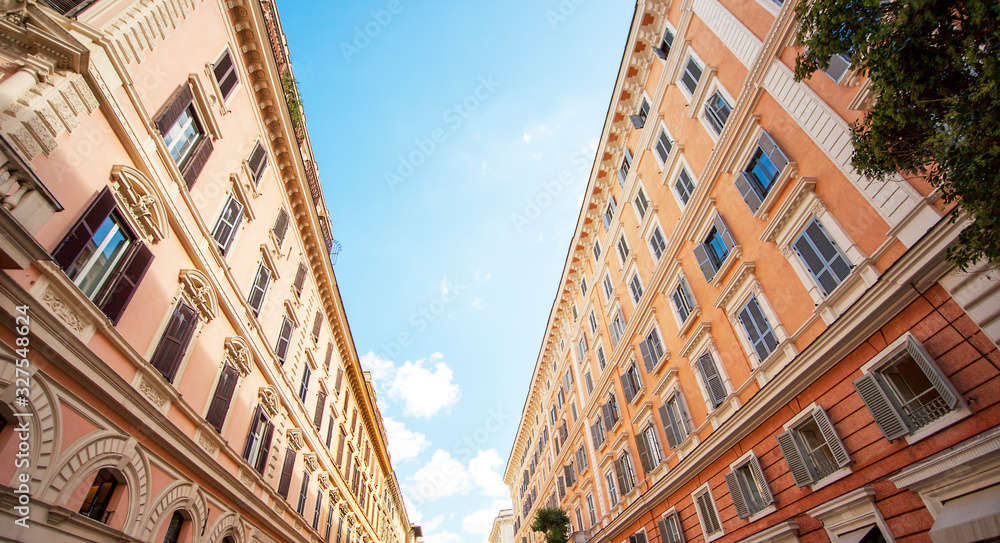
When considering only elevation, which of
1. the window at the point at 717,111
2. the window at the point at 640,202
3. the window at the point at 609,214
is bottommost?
the window at the point at 717,111

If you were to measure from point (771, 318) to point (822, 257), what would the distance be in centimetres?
207

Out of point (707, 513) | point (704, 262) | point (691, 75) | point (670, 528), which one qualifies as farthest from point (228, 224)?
point (670, 528)

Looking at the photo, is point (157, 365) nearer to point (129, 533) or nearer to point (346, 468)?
point (129, 533)

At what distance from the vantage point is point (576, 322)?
29.1m

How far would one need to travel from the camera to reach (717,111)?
1414cm

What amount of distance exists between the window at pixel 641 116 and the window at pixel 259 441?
18.0 meters

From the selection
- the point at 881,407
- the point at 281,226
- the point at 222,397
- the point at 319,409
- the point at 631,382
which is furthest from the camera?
the point at 319,409

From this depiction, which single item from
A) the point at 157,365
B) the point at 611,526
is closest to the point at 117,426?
the point at 157,365

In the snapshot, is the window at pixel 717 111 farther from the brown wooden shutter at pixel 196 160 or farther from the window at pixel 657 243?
the brown wooden shutter at pixel 196 160

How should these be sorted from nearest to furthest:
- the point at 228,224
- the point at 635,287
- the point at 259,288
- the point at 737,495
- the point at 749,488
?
the point at 749,488, the point at 737,495, the point at 228,224, the point at 259,288, the point at 635,287

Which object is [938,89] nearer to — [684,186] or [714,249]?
[714,249]

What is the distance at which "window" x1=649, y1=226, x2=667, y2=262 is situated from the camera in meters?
17.5

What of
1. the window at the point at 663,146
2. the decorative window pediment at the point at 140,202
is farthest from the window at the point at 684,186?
the decorative window pediment at the point at 140,202

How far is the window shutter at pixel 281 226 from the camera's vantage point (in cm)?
1644
